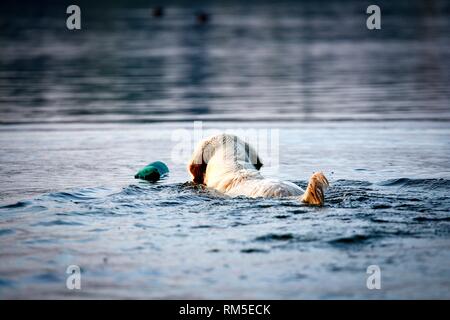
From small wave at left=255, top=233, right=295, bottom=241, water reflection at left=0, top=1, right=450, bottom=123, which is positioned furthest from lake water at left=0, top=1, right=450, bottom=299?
water reflection at left=0, top=1, right=450, bottom=123

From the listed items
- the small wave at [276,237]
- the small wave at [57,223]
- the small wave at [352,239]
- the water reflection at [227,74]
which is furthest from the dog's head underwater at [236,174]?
the water reflection at [227,74]

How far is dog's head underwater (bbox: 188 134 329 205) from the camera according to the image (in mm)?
9508

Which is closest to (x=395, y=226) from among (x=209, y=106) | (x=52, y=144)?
(x=52, y=144)

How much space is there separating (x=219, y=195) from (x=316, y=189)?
1719 millimetres

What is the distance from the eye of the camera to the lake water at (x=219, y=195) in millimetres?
7199

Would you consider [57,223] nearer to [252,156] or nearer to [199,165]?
[199,165]

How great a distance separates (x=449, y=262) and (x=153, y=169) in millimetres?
5827

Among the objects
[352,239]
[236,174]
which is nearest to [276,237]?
[352,239]

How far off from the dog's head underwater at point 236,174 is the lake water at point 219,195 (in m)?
0.22

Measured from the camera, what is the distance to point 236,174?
35.1 ft

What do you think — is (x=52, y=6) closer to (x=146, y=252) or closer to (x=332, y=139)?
(x=332, y=139)

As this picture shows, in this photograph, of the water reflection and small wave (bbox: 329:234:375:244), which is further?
the water reflection

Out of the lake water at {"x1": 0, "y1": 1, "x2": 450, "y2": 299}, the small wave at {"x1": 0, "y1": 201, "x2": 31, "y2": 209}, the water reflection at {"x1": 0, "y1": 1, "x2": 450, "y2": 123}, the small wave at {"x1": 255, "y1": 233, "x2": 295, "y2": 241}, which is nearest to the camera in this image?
Result: the lake water at {"x1": 0, "y1": 1, "x2": 450, "y2": 299}

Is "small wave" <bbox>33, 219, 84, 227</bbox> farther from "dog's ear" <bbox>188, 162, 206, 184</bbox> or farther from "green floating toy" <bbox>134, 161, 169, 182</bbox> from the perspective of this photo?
"green floating toy" <bbox>134, 161, 169, 182</bbox>
